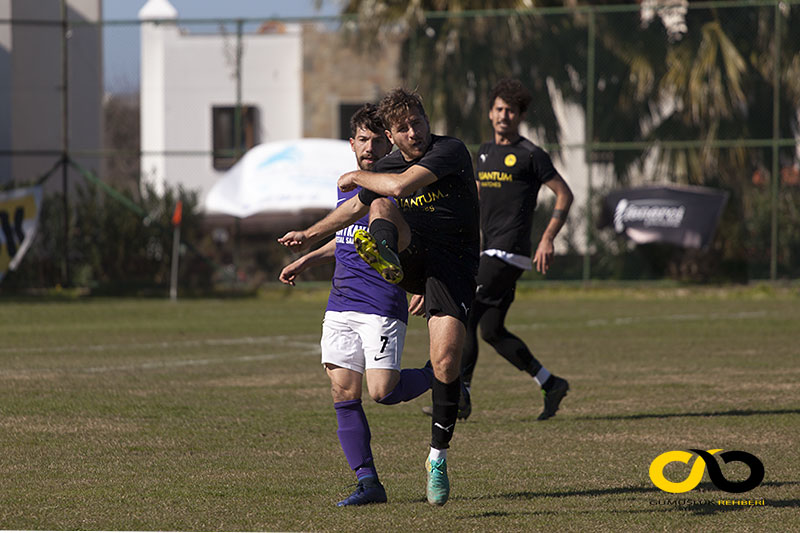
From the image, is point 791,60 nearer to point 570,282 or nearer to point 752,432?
point 570,282

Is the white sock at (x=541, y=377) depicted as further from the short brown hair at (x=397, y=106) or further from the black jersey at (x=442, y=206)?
the short brown hair at (x=397, y=106)

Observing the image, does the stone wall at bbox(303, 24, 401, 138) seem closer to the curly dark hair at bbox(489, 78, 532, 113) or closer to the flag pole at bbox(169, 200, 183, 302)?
the flag pole at bbox(169, 200, 183, 302)

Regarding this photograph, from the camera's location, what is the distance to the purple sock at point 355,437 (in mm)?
5746

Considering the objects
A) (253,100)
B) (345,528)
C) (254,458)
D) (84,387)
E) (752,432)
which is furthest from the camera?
(253,100)

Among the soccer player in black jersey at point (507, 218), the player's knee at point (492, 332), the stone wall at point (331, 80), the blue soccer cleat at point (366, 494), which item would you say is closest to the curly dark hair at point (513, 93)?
the soccer player in black jersey at point (507, 218)

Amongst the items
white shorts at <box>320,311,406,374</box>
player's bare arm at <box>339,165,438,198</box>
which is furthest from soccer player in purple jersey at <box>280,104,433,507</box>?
player's bare arm at <box>339,165,438,198</box>

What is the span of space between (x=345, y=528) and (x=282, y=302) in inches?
595

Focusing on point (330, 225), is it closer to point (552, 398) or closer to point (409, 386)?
point (409, 386)

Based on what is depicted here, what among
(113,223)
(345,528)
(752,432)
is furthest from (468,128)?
(345,528)

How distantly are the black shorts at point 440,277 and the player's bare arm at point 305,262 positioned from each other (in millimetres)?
562

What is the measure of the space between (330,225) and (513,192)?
10.4ft

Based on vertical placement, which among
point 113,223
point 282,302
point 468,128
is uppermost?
point 468,128

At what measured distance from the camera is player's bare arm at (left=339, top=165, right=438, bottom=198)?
5.51 meters

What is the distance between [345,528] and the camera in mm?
5098
